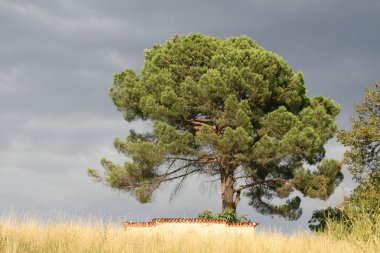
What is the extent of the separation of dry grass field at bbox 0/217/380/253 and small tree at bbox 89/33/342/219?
12.7 metres

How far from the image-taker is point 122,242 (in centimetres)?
1186

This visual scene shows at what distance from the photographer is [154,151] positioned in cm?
2739

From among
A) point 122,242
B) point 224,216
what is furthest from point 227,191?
point 122,242

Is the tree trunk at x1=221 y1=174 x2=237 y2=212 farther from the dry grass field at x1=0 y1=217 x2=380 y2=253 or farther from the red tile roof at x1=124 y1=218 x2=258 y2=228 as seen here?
the dry grass field at x1=0 y1=217 x2=380 y2=253

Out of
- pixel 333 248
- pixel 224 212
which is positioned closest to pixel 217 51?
pixel 224 212

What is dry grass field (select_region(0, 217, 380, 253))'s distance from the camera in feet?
35.7

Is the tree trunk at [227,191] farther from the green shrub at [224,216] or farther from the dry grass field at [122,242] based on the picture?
the dry grass field at [122,242]

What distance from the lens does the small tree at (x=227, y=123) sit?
26688 millimetres

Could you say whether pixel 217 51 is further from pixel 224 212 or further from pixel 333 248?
pixel 333 248

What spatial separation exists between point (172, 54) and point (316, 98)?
342 inches

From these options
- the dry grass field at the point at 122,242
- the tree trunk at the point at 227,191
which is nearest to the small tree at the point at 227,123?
the tree trunk at the point at 227,191

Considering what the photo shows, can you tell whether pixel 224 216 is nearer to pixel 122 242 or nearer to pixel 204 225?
pixel 204 225

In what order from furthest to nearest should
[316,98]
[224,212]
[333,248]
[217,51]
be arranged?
[316,98] → [217,51] → [224,212] → [333,248]

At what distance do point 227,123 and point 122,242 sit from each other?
15.9m
